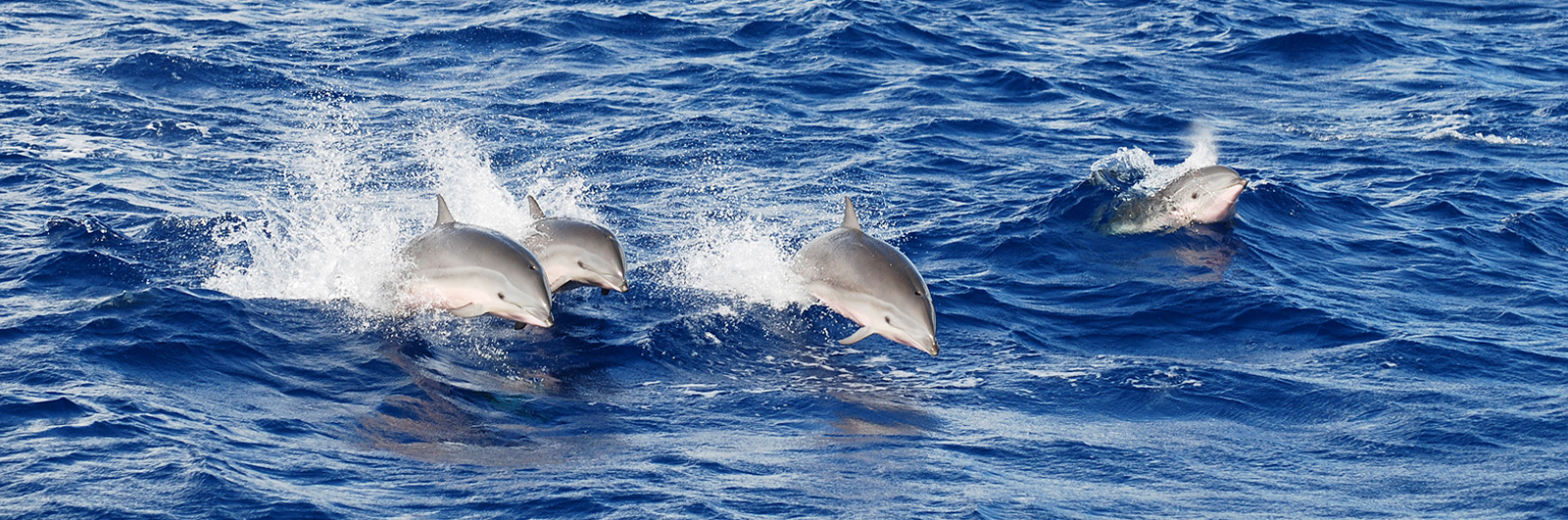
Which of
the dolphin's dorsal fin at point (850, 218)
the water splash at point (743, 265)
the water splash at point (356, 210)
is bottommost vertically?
Answer: the water splash at point (743, 265)

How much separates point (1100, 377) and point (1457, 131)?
441 inches

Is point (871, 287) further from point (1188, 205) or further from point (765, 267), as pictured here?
point (1188, 205)

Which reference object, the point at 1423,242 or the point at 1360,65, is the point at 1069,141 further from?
the point at 1360,65

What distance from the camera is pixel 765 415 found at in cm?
1116

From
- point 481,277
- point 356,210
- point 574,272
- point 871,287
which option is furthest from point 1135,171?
point 481,277

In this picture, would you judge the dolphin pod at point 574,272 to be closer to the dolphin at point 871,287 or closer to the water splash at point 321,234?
the dolphin at point 871,287

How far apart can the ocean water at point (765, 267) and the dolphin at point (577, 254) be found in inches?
22.6

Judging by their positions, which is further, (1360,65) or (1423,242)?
(1360,65)

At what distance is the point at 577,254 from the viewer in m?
12.1

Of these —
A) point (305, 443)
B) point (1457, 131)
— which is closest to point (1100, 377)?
point (305, 443)

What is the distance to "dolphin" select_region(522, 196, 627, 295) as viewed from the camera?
1211 cm

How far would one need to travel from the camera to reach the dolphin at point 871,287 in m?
11.3

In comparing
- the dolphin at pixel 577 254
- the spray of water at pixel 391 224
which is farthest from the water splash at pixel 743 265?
the dolphin at pixel 577 254

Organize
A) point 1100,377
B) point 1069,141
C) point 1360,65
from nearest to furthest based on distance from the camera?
point 1100,377 → point 1069,141 → point 1360,65
